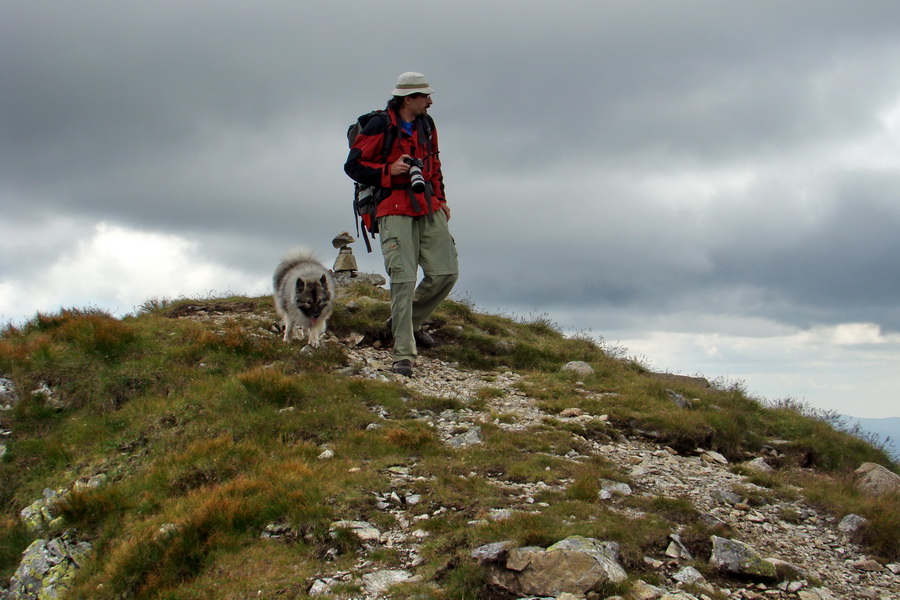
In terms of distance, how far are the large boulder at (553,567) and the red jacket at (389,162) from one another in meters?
6.29

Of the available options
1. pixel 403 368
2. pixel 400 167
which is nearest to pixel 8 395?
pixel 403 368

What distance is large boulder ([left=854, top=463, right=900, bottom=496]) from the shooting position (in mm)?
8349

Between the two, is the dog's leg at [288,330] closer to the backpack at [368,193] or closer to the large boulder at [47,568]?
the backpack at [368,193]

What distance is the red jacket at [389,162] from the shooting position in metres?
10.7

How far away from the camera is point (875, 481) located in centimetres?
879

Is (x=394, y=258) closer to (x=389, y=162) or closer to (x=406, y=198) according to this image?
(x=406, y=198)

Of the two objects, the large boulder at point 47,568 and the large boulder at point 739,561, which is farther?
the large boulder at point 47,568

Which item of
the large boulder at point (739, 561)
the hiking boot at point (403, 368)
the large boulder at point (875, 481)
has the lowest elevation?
the large boulder at point (739, 561)

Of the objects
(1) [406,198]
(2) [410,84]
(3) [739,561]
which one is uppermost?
(2) [410,84]

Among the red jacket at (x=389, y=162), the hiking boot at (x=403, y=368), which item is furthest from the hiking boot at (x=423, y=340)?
the red jacket at (x=389, y=162)

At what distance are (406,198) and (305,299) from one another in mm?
2781

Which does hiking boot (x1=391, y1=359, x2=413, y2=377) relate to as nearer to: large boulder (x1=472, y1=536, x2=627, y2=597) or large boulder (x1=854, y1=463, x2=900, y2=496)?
large boulder (x1=472, y1=536, x2=627, y2=597)

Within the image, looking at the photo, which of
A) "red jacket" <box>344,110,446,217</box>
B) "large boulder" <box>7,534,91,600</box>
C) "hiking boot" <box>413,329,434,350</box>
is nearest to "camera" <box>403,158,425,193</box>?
"red jacket" <box>344,110,446,217</box>

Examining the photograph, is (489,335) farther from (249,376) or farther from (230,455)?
(230,455)
